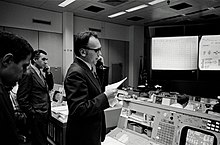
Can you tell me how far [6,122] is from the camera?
0.65 metres

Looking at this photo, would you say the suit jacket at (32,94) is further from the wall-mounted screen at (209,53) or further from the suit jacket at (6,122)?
the wall-mounted screen at (209,53)

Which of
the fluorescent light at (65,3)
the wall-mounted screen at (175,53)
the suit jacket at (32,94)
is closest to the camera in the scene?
the suit jacket at (32,94)

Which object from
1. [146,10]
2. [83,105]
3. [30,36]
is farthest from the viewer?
[146,10]

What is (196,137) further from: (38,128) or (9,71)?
(38,128)

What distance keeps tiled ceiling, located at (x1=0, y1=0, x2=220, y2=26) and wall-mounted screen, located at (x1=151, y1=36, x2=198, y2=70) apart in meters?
1.24

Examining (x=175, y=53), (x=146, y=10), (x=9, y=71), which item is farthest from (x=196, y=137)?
(x=146, y=10)

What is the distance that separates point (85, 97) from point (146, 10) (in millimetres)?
4619

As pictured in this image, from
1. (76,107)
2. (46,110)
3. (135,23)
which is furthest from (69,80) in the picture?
(135,23)

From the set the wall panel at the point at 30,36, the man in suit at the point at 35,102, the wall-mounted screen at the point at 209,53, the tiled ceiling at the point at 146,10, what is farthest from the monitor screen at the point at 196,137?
the wall panel at the point at 30,36

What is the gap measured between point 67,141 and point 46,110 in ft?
3.04

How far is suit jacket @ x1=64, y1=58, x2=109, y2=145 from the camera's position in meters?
1.04

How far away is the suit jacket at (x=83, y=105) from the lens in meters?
1.04

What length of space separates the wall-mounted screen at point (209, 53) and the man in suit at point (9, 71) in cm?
355

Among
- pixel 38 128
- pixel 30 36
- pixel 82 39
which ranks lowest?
pixel 38 128
